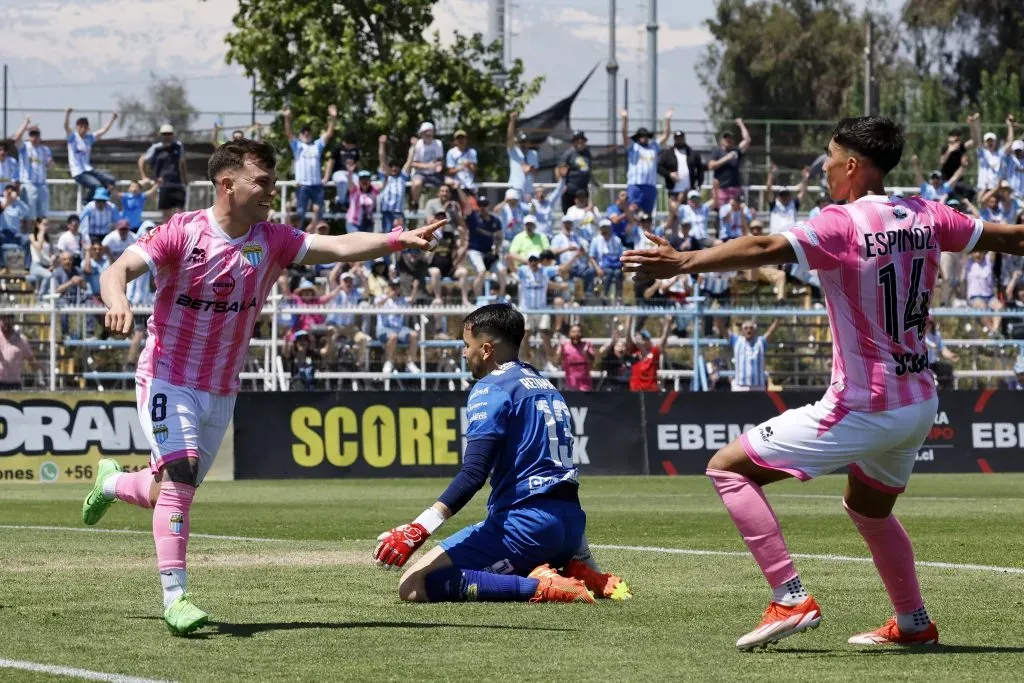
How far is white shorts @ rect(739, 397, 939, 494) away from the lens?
21.1 ft

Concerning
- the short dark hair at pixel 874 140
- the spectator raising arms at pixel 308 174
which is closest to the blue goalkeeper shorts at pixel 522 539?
the short dark hair at pixel 874 140

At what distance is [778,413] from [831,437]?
Answer: 1557 cm

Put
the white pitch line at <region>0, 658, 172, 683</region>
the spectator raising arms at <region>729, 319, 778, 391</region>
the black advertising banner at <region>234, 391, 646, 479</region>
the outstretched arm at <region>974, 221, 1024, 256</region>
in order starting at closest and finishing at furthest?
the white pitch line at <region>0, 658, 172, 683</region>
the outstretched arm at <region>974, 221, 1024, 256</region>
the black advertising banner at <region>234, 391, 646, 479</region>
the spectator raising arms at <region>729, 319, 778, 391</region>

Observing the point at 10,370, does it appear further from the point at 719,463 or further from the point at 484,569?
the point at 719,463

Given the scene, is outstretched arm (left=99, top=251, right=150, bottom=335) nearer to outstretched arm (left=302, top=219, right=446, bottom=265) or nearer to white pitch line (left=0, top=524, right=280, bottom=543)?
outstretched arm (left=302, top=219, right=446, bottom=265)

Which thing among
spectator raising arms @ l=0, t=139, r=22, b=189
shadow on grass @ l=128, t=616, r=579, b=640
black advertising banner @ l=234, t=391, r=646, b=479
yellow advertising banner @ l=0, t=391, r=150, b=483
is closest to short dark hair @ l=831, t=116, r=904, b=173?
shadow on grass @ l=128, t=616, r=579, b=640

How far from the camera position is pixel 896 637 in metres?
6.76

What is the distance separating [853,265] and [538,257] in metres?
17.1

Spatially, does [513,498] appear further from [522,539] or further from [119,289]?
[119,289]

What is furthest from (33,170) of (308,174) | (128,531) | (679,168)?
(128,531)

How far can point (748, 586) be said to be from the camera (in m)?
8.80

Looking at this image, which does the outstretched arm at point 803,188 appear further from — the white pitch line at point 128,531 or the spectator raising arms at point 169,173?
the white pitch line at point 128,531

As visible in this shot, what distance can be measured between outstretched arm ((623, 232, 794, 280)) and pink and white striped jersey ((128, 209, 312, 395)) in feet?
7.27

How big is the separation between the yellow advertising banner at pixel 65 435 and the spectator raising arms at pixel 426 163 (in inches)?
351
